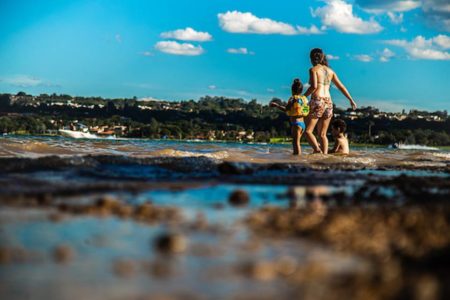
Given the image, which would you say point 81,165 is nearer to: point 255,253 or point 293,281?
point 255,253

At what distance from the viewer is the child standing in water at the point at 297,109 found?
15453 millimetres

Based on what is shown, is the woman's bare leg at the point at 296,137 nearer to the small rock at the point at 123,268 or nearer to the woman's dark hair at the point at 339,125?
the woman's dark hair at the point at 339,125

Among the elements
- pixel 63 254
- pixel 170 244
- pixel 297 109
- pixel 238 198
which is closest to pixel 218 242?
pixel 170 244

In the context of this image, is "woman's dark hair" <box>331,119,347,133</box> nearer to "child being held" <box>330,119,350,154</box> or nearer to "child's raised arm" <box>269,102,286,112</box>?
"child being held" <box>330,119,350,154</box>

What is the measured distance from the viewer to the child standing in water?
50.7 feet

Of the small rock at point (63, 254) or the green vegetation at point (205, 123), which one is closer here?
the small rock at point (63, 254)

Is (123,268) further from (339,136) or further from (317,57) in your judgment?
(339,136)

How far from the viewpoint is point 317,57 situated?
1552 centimetres

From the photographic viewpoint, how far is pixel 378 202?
6148 mm

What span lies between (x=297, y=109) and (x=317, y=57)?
4.46ft

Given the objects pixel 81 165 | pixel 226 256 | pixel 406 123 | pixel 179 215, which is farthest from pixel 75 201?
pixel 406 123

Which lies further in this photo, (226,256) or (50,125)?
(50,125)

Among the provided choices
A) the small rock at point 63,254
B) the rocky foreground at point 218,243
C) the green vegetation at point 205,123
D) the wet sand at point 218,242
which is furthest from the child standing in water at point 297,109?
the green vegetation at point 205,123

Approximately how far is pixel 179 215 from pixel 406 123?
104m
